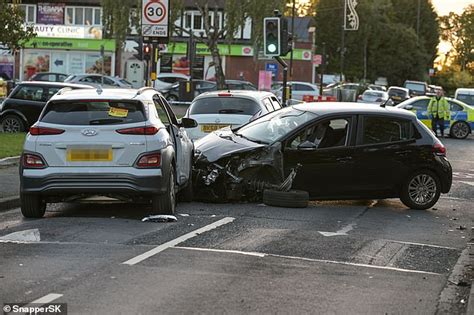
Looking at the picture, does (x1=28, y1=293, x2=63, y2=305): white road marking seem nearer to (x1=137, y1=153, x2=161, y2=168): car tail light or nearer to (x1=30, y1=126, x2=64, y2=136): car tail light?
(x1=137, y1=153, x2=161, y2=168): car tail light

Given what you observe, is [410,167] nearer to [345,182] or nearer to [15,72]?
[345,182]

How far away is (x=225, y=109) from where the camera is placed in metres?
18.0

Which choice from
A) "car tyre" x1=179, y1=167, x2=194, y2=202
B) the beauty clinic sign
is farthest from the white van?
the beauty clinic sign

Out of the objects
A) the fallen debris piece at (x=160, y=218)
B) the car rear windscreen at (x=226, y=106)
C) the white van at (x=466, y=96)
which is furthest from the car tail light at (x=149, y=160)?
the white van at (x=466, y=96)

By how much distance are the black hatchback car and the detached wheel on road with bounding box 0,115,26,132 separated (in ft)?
37.5

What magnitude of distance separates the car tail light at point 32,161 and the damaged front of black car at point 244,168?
10.1 feet

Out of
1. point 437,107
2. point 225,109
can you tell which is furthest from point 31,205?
point 437,107

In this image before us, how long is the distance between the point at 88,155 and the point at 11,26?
12577 mm

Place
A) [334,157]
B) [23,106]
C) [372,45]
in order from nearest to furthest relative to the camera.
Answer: [334,157], [23,106], [372,45]

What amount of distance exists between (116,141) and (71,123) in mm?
603

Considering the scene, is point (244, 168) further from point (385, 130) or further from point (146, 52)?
point (146, 52)

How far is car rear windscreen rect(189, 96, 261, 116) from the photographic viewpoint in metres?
17.8

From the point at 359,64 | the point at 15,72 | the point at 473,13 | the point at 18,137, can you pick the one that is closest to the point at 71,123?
the point at 18,137

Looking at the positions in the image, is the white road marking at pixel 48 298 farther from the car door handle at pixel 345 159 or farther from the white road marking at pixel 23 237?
the car door handle at pixel 345 159
